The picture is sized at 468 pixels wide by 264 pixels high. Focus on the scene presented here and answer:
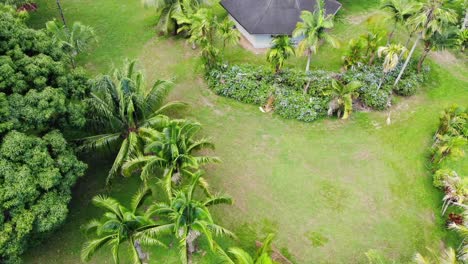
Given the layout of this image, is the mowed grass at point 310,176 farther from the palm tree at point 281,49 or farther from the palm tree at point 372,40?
the palm tree at point 281,49

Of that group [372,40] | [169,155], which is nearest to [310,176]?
[169,155]

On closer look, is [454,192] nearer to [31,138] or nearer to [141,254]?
[141,254]

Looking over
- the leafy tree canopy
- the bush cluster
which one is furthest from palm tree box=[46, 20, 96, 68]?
the bush cluster

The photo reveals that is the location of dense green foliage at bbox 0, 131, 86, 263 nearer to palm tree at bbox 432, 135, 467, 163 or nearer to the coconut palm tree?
the coconut palm tree

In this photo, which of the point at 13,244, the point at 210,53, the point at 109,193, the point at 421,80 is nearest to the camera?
the point at 13,244

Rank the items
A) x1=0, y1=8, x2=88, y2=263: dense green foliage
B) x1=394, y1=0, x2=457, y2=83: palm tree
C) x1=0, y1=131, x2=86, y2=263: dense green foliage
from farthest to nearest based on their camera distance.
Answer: x1=394, y1=0, x2=457, y2=83: palm tree → x1=0, y1=8, x2=88, y2=263: dense green foliage → x1=0, y1=131, x2=86, y2=263: dense green foliage

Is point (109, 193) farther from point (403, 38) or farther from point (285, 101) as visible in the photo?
point (403, 38)

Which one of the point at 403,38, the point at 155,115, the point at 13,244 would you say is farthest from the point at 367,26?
the point at 13,244
